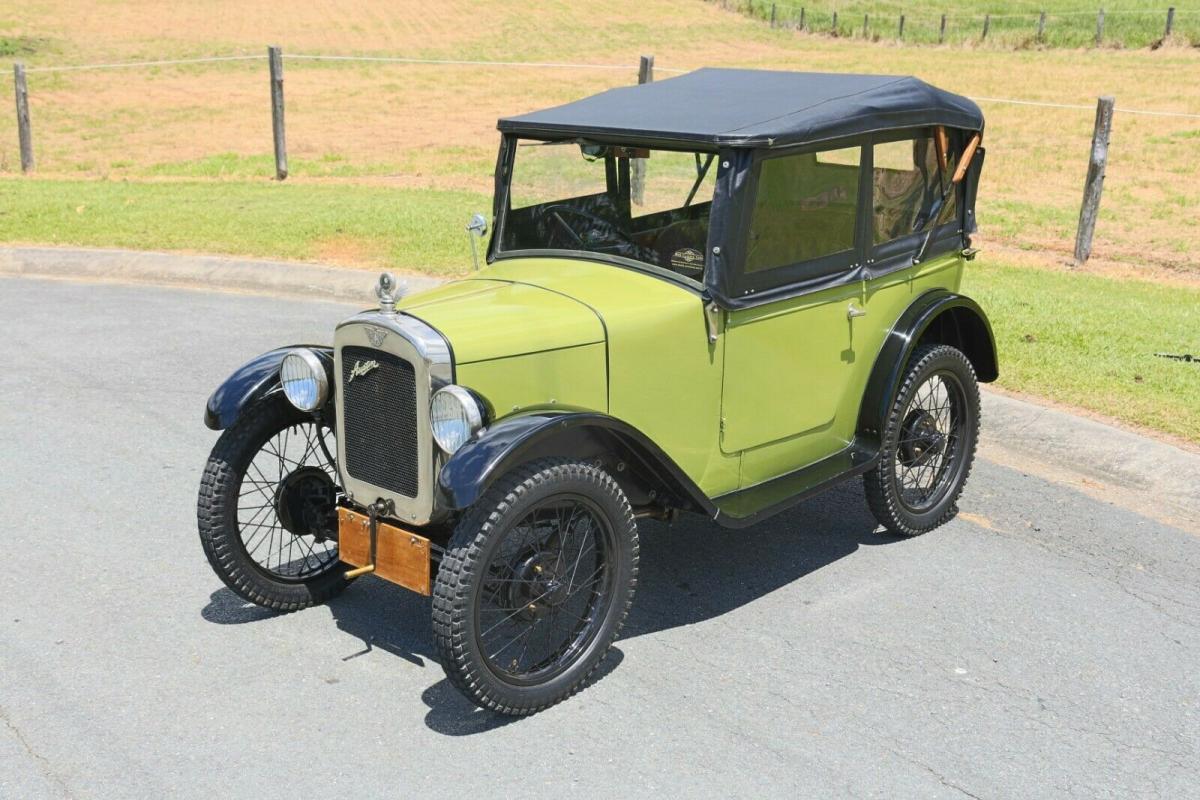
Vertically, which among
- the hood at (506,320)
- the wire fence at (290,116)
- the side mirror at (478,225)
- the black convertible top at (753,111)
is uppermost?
the black convertible top at (753,111)

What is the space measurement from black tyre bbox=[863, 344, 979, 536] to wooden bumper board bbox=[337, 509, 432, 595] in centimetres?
217

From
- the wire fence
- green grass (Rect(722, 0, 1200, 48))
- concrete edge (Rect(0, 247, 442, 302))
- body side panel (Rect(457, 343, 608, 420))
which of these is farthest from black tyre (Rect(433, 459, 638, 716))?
green grass (Rect(722, 0, 1200, 48))

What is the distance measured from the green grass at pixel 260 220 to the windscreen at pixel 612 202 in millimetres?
4843

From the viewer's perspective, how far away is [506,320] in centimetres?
411

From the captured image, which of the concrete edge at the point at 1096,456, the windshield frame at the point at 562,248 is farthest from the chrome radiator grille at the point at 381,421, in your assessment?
the concrete edge at the point at 1096,456

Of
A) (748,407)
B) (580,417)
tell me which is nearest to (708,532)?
(748,407)

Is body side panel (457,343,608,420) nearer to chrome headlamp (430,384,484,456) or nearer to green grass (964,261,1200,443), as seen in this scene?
chrome headlamp (430,384,484,456)

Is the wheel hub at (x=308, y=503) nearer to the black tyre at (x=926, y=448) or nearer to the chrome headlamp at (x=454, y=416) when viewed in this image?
the chrome headlamp at (x=454, y=416)

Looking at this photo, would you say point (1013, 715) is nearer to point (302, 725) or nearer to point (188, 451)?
point (302, 725)

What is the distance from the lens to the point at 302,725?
12.7 ft

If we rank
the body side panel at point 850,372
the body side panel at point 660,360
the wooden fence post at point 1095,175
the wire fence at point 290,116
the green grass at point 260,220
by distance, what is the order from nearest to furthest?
the body side panel at point 660,360 < the body side panel at point 850,372 < the green grass at point 260,220 < the wooden fence post at point 1095,175 < the wire fence at point 290,116

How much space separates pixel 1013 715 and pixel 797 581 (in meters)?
1.18

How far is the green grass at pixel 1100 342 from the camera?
22.0 feet

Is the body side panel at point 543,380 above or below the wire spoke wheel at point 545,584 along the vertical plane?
above
